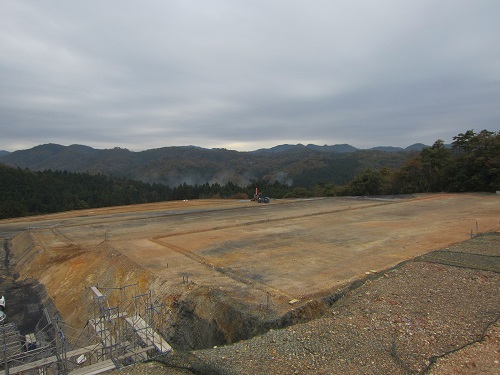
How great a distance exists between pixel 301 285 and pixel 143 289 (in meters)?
5.82

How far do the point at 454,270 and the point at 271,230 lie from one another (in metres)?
11.4

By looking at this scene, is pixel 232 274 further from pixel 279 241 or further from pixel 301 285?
pixel 279 241

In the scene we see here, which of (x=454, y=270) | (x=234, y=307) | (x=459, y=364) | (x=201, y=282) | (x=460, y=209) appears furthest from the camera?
(x=460, y=209)

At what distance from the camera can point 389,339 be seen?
21.6ft

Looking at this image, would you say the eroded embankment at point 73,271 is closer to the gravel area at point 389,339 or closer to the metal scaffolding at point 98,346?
the metal scaffolding at point 98,346

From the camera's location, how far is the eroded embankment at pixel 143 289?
28.6 feet

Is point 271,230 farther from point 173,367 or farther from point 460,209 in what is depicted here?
point 460,209

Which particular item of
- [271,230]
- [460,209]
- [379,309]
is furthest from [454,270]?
[460,209]

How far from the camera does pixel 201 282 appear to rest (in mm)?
11352

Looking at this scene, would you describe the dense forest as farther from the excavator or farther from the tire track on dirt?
the excavator

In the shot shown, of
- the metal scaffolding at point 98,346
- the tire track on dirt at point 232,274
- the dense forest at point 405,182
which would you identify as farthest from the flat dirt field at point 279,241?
the dense forest at point 405,182

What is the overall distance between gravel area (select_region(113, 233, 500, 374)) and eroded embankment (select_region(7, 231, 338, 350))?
4.53 ft

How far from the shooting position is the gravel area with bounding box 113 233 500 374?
19.0 feet

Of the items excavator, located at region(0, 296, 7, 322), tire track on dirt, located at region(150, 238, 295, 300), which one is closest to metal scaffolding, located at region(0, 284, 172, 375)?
excavator, located at region(0, 296, 7, 322)
